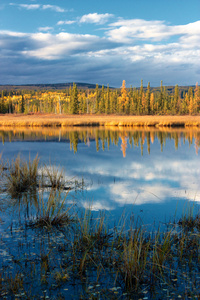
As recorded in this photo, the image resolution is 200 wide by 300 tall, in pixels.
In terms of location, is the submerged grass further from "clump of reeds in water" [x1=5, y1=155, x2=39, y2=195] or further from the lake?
"clump of reeds in water" [x1=5, y1=155, x2=39, y2=195]

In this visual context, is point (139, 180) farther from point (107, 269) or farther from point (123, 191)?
point (107, 269)

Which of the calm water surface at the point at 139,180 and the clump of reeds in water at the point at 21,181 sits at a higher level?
the clump of reeds in water at the point at 21,181

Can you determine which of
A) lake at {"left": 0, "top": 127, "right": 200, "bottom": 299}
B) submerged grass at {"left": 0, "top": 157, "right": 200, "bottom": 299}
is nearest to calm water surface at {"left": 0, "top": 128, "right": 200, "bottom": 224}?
lake at {"left": 0, "top": 127, "right": 200, "bottom": 299}

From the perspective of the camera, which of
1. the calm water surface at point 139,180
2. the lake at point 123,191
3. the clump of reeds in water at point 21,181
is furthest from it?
the clump of reeds in water at point 21,181

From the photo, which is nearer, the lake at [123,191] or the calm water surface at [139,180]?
the lake at [123,191]

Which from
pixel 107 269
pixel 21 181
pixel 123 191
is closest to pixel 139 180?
pixel 123 191

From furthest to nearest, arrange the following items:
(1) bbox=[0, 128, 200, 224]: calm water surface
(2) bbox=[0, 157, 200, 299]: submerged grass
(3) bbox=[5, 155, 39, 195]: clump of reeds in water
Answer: (3) bbox=[5, 155, 39, 195]: clump of reeds in water → (1) bbox=[0, 128, 200, 224]: calm water surface → (2) bbox=[0, 157, 200, 299]: submerged grass

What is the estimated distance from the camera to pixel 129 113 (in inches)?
3438

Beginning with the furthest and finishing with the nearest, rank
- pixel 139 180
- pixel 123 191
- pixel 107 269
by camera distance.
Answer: pixel 139 180
pixel 123 191
pixel 107 269

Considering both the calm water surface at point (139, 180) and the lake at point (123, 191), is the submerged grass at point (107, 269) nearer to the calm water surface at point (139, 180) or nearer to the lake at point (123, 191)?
the lake at point (123, 191)

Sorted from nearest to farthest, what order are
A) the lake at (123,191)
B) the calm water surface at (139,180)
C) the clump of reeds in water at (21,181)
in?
the lake at (123,191)
the calm water surface at (139,180)
the clump of reeds in water at (21,181)

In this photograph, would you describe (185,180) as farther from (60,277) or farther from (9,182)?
(60,277)

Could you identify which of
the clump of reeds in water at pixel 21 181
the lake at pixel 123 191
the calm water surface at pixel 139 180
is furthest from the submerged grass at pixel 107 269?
the clump of reeds in water at pixel 21 181

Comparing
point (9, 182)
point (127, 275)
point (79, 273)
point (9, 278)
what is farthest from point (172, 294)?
point (9, 182)
